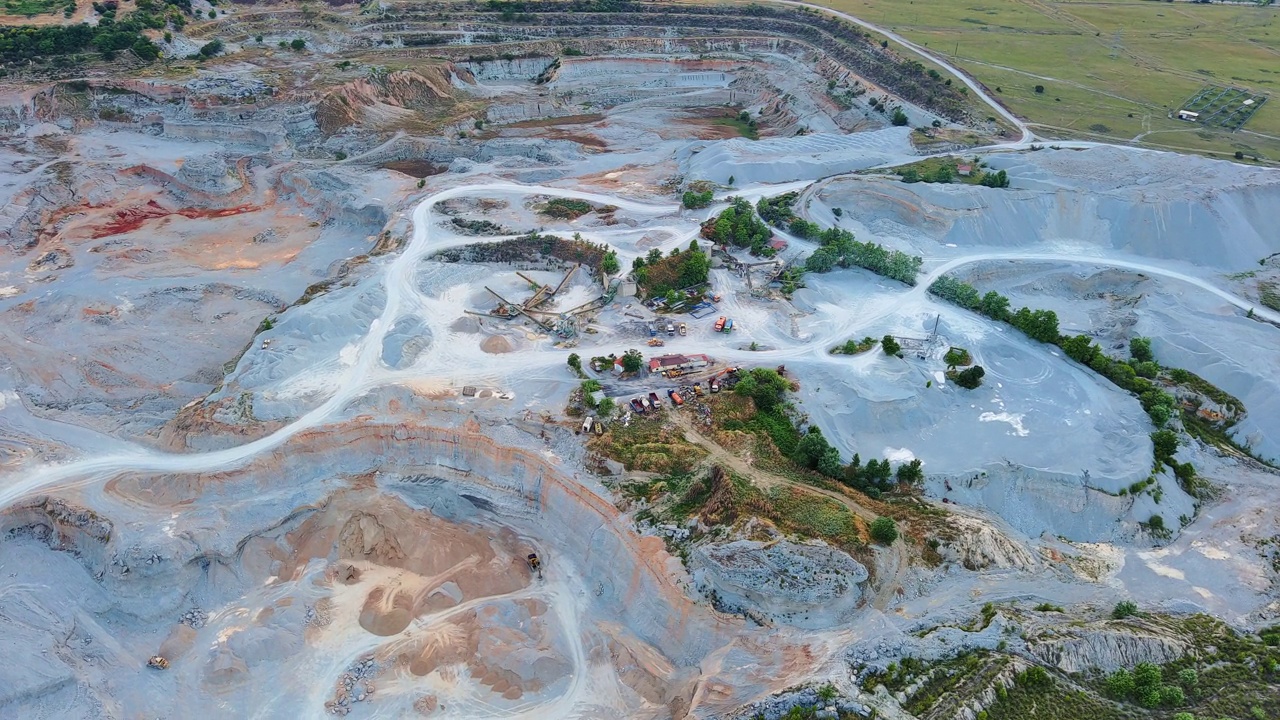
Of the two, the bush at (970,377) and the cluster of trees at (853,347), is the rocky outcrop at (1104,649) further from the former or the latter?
the cluster of trees at (853,347)

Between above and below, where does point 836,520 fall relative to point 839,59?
below

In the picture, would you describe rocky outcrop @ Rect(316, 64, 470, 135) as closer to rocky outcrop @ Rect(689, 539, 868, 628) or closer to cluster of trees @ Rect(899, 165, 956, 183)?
cluster of trees @ Rect(899, 165, 956, 183)

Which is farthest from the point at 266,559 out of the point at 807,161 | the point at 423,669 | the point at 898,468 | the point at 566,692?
the point at 807,161

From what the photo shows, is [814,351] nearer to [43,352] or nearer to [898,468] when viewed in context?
[898,468]

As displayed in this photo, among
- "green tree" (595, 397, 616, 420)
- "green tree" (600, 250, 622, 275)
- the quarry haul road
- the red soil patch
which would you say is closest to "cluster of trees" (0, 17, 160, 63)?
the red soil patch

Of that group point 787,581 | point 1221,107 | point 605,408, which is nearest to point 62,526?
point 605,408

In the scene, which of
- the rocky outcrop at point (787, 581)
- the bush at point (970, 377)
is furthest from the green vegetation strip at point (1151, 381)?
the rocky outcrop at point (787, 581)

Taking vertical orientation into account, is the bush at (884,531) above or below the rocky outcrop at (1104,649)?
above
